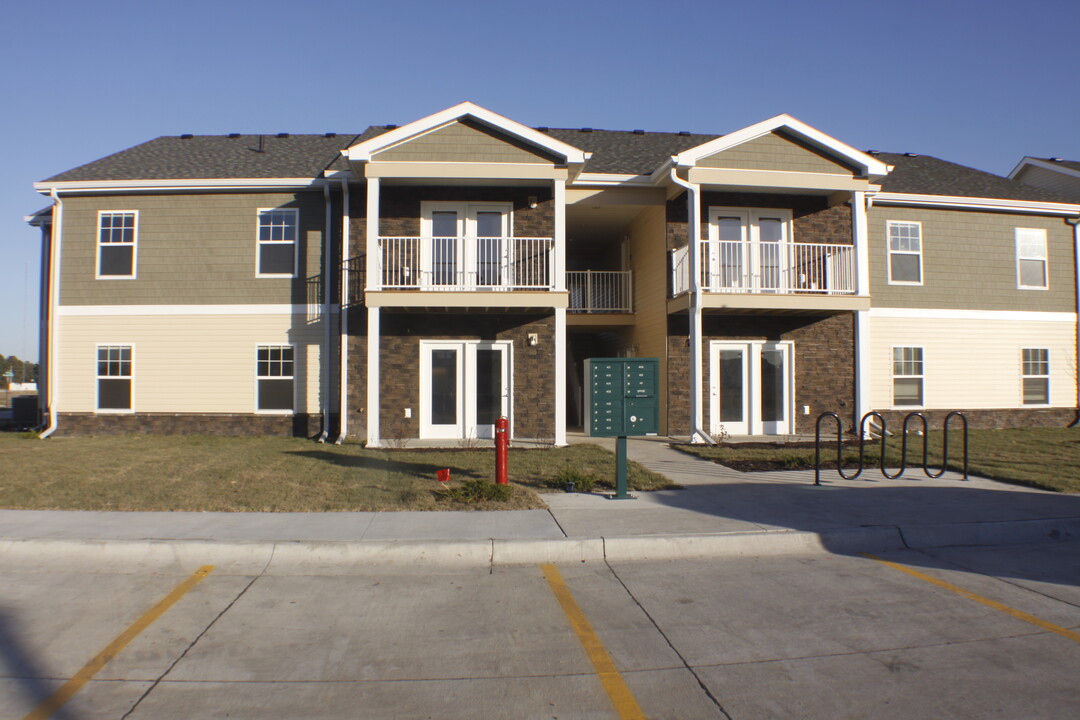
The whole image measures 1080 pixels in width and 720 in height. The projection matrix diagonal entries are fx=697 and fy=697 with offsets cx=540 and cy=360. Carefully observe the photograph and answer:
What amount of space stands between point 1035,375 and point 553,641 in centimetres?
1803

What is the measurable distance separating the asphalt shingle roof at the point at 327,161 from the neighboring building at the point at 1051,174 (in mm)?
874

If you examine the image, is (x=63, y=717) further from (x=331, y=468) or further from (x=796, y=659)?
(x=331, y=468)

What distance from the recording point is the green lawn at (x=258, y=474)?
315 inches

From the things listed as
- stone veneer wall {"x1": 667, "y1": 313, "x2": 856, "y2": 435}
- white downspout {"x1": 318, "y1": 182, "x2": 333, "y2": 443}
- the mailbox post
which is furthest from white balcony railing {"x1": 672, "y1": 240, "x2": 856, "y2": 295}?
white downspout {"x1": 318, "y1": 182, "x2": 333, "y2": 443}

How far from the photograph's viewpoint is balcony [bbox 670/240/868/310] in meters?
14.2

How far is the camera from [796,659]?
4.08 meters

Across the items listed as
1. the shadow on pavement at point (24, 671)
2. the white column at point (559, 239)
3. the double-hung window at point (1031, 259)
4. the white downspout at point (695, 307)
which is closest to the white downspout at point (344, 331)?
the white column at point (559, 239)

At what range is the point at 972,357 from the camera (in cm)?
1705

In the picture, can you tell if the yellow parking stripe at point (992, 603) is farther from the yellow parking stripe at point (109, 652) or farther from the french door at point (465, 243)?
the french door at point (465, 243)

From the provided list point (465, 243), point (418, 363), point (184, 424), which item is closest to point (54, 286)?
point (184, 424)

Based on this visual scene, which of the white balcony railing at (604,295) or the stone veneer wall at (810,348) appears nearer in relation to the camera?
the stone veneer wall at (810,348)

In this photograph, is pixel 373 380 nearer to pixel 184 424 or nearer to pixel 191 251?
pixel 184 424

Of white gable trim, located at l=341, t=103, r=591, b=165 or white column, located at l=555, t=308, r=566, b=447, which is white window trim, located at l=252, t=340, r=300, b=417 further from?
white column, located at l=555, t=308, r=566, b=447

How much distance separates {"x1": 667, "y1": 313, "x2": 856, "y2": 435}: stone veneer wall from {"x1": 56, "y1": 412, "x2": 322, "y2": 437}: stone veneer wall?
846 centimetres
